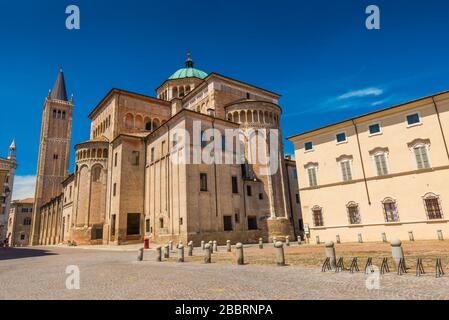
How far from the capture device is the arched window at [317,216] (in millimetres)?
27330

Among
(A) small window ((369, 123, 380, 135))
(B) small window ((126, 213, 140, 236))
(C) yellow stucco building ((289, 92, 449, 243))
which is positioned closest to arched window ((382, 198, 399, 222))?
(C) yellow stucco building ((289, 92, 449, 243))

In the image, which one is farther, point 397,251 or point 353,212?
point 353,212

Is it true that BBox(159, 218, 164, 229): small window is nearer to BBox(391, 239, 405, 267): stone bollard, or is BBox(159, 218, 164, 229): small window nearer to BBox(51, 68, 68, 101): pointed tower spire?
BBox(391, 239, 405, 267): stone bollard

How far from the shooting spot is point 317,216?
2775cm

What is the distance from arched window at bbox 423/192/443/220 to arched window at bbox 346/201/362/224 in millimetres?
5050

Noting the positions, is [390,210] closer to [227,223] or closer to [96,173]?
[227,223]

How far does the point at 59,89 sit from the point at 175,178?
202 feet

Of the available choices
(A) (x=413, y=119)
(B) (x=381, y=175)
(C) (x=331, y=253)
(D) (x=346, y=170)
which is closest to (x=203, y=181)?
(D) (x=346, y=170)

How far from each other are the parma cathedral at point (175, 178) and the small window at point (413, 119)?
16389 mm

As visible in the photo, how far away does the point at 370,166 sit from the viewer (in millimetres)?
24703

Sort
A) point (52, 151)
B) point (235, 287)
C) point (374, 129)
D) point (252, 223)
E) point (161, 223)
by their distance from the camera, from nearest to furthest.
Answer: point (235, 287) → point (374, 129) → point (161, 223) → point (252, 223) → point (52, 151)

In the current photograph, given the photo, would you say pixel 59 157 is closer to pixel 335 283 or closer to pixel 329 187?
pixel 329 187

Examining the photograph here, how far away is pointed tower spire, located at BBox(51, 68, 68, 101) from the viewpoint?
7224cm
